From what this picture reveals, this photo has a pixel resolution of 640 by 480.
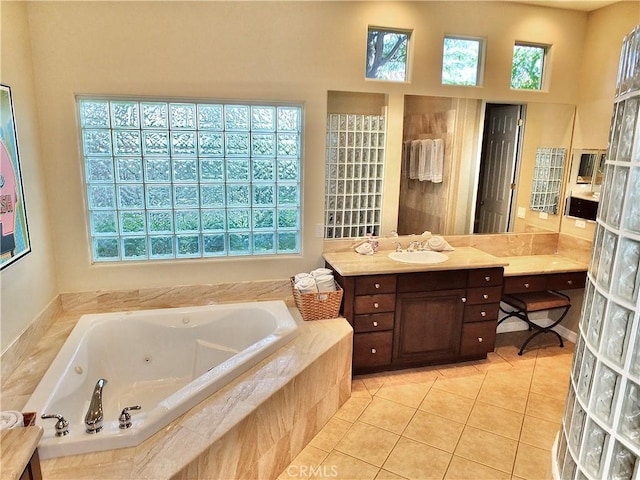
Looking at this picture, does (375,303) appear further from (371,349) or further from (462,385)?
(462,385)

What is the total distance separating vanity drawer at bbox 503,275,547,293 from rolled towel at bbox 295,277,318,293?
1.53 metres

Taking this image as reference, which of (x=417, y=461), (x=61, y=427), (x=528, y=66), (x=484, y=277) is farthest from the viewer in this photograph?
(x=528, y=66)

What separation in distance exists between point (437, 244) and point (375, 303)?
0.84 metres

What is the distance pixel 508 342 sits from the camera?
379 centimetres

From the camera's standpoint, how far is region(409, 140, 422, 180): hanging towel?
11.2 ft

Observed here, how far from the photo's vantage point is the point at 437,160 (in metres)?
3.46

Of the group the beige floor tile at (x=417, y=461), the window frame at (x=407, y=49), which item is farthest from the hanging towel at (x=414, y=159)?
the beige floor tile at (x=417, y=461)

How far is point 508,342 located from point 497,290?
807 mm

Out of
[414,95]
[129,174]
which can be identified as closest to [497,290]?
[414,95]

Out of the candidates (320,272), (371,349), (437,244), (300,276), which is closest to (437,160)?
(437,244)

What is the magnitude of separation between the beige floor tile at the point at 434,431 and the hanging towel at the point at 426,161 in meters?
1.81

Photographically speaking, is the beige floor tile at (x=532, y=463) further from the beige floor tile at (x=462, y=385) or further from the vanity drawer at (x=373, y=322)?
the vanity drawer at (x=373, y=322)

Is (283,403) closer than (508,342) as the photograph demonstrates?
Yes

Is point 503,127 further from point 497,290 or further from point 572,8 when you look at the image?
point 497,290
